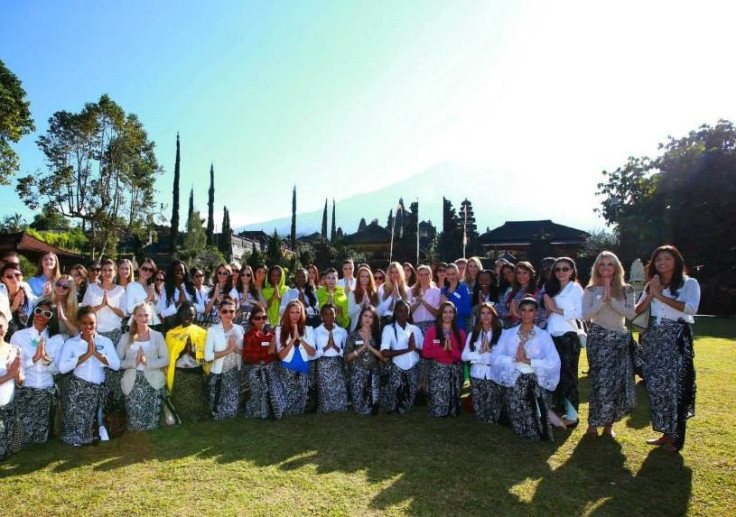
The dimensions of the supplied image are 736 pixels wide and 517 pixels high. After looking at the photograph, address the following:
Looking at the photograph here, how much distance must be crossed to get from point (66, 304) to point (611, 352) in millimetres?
6746

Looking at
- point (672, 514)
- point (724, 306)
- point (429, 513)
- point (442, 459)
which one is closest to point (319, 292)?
point (442, 459)

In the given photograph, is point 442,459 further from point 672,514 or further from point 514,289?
point 514,289

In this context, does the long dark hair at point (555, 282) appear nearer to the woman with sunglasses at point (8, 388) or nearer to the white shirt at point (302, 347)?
the white shirt at point (302, 347)

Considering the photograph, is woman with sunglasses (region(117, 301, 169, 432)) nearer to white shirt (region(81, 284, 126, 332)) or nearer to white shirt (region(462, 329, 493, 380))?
white shirt (region(81, 284, 126, 332))

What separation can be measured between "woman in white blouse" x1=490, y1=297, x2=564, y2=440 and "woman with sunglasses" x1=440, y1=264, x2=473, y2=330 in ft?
6.04

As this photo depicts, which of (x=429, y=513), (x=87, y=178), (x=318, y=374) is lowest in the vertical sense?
(x=429, y=513)

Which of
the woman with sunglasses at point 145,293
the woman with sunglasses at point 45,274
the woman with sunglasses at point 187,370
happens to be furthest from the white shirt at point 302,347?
the woman with sunglasses at point 45,274

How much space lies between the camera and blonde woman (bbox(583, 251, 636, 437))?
217 inches

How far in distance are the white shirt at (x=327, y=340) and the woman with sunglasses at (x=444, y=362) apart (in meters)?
1.19

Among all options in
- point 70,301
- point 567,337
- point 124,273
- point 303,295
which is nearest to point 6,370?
point 70,301

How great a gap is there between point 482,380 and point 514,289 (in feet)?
5.25

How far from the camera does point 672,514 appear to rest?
386cm

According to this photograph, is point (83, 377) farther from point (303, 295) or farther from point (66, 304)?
point (303, 295)

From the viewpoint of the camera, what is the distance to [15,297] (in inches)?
237
